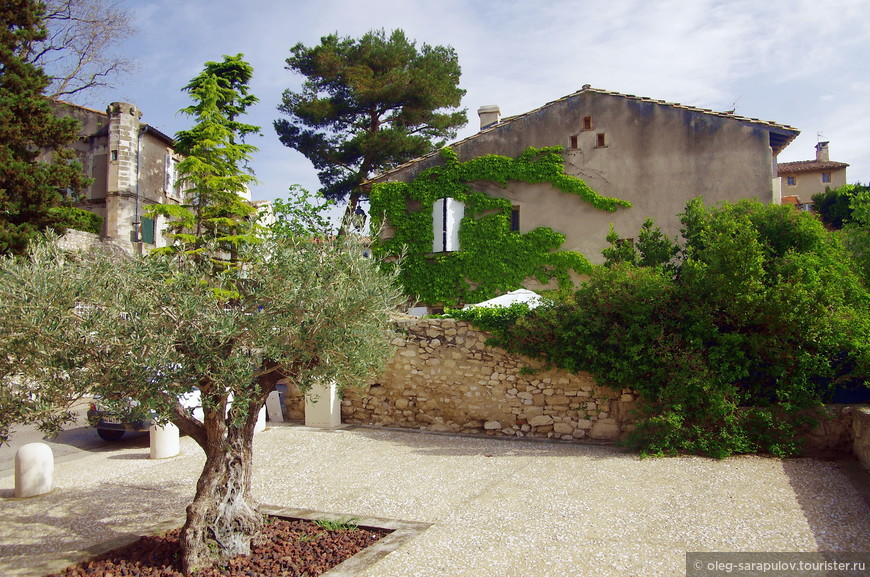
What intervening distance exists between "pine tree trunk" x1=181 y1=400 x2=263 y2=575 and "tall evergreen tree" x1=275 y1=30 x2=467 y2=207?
62.2 ft

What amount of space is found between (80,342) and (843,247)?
10.3 metres

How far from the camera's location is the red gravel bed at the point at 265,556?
4.74 m

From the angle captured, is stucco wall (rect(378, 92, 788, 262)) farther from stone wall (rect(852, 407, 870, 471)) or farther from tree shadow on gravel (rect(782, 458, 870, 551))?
tree shadow on gravel (rect(782, 458, 870, 551))

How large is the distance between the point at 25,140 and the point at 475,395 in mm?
15868

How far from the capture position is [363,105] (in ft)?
78.2

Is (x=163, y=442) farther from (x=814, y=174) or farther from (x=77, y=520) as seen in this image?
(x=814, y=174)

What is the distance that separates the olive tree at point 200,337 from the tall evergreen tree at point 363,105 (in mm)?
18838

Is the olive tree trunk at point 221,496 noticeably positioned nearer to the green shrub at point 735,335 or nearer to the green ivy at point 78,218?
the green shrub at point 735,335

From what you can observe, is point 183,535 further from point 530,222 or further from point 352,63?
point 352,63

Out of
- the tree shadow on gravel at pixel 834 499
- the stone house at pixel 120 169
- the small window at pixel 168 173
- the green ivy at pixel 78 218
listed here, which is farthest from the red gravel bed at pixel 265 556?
the small window at pixel 168 173

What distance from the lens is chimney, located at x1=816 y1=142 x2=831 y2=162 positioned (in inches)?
1573

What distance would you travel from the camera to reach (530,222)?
16.2m

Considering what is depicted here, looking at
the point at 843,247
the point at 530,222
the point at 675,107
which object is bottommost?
the point at 843,247

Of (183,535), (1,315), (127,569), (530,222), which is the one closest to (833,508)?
(183,535)
